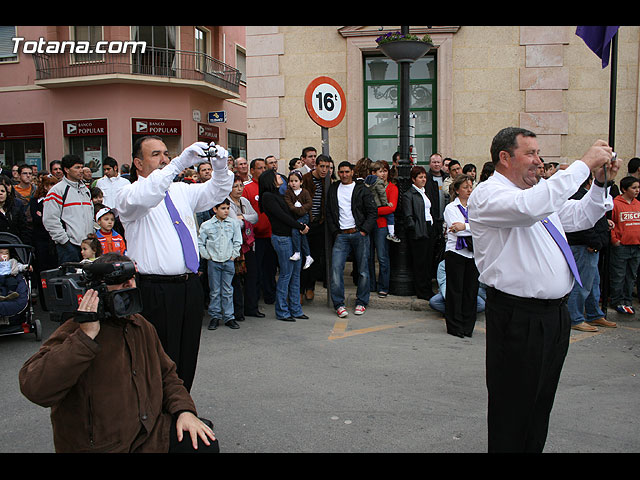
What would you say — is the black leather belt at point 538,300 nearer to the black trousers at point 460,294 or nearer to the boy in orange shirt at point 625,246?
the black trousers at point 460,294

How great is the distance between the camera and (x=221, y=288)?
7.64 m

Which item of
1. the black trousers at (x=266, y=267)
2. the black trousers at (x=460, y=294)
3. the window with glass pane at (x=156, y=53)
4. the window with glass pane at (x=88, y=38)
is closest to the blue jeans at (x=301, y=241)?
the black trousers at (x=266, y=267)

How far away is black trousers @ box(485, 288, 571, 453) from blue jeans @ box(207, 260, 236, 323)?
463cm

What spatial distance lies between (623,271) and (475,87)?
202 inches

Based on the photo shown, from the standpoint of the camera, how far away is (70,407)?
105 inches

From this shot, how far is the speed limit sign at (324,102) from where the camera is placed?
25.9 ft

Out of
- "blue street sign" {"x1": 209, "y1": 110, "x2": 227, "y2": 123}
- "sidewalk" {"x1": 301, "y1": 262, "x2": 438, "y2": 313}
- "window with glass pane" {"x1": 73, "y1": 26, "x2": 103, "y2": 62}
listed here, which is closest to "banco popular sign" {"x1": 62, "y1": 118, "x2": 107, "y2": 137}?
"window with glass pane" {"x1": 73, "y1": 26, "x2": 103, "y2": 62}

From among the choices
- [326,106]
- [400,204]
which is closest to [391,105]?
[400,204]

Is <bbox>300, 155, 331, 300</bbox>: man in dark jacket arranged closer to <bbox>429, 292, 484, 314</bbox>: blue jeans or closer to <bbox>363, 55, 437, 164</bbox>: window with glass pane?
<bbox>429, 292, 484, 314</bbox>: blue jeans

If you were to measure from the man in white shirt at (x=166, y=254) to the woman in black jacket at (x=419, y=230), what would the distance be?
4.58 m

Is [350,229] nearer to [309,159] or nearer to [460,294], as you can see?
[460,294]

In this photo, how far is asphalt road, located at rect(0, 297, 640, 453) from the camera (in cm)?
420

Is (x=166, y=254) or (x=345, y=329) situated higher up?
(x=166, y=254)

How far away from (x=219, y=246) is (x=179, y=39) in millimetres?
17704
